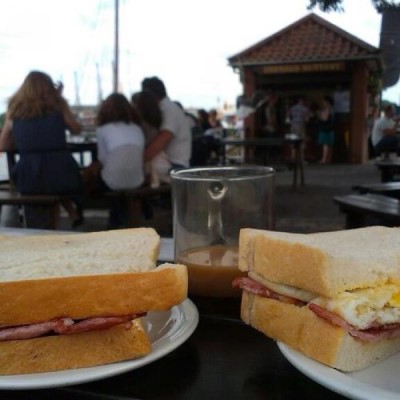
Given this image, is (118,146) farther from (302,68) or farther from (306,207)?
(302,68)

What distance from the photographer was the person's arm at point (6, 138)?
4449 mm

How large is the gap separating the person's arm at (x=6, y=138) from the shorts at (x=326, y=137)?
12208 millimetres

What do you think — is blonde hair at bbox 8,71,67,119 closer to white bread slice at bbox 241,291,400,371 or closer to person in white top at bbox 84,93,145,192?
person in white top at bbox 84,93,145,192

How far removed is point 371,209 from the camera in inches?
121

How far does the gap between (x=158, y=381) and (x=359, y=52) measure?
50.7ft

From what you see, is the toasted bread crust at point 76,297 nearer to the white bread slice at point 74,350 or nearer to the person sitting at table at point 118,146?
the white bread slice at point 74,350

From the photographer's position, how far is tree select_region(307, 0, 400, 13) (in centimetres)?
390

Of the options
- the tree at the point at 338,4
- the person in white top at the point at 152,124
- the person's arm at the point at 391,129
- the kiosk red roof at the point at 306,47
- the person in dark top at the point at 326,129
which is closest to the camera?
the tree at the point at 338,4

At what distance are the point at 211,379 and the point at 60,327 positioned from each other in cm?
24

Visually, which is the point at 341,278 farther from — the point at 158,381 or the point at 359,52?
the point at 359,52

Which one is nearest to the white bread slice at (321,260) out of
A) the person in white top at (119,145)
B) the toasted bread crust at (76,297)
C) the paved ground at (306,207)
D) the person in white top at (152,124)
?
the toasted bread crust at (76,297)

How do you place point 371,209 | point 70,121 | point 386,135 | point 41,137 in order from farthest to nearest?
point 386,135 → point 70,121 → point 41,137 → point 371,209

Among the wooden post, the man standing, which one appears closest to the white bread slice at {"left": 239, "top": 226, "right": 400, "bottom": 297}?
the man standing

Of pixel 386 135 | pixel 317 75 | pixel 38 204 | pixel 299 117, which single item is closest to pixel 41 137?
pixel 38 204
